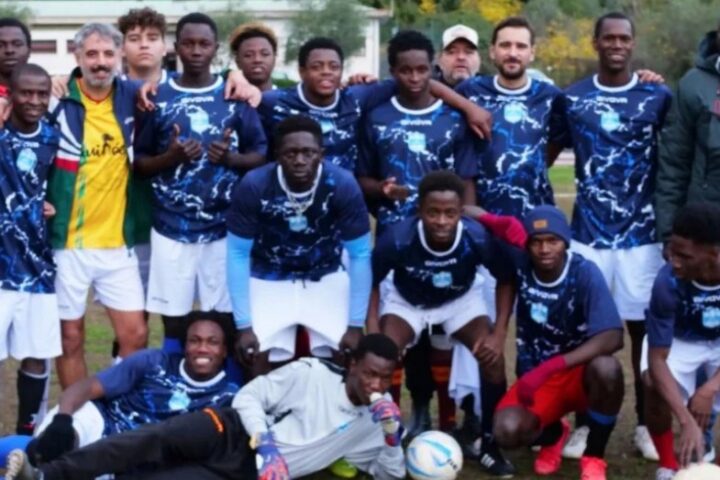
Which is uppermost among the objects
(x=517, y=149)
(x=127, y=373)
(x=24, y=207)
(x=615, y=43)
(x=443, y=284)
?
(x=615, y=43)

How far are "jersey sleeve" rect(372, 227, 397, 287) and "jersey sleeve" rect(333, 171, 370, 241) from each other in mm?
122

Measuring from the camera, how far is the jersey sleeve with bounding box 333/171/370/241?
7.31 metres

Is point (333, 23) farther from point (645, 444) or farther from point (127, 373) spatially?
point (127, 373)

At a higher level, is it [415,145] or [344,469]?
[415,145]

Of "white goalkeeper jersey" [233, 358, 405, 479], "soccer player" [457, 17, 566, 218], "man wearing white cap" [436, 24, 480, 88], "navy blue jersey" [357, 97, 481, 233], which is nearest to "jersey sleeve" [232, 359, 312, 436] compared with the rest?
"white goalkeeper jersey" [233, 358, 405, 479]

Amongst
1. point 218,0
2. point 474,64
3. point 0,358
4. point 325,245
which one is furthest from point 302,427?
point 218,0

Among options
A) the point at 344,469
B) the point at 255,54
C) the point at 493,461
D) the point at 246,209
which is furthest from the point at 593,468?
the point at 255,54

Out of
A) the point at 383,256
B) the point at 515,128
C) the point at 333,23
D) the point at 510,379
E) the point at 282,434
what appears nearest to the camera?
the point at 282,434

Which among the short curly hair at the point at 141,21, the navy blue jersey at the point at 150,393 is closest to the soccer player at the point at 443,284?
the navy blue jersey at the point at 150,393

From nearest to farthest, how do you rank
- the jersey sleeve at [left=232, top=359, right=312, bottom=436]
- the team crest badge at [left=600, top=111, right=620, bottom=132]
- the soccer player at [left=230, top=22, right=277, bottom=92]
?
the jersey sleeve at [left=232, top=359, right=312, bottom=436]
the team crest badge at [left=600, top=111, right=620, bottom=132]
the soccer player at [left=230, top=22, right=277, bottom=92]

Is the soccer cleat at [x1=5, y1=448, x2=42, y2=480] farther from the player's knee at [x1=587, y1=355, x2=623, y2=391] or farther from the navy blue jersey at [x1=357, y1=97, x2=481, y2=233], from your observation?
the player's knee at [x1=587, y1=355, x2=623, y2=391]

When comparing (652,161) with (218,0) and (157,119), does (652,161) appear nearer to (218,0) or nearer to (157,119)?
(157,119)

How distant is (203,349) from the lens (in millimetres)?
7004

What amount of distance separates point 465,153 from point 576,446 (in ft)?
5.86
